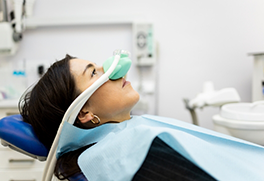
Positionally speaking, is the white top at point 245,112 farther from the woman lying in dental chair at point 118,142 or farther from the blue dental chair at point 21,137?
the blue dental chair at point 21,137

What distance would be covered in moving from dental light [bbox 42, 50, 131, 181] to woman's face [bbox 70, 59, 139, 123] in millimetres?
50

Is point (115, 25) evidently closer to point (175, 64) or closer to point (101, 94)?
point (175, 64)

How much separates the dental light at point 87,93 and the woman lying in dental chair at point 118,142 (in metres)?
0.03

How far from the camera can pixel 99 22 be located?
2139mm

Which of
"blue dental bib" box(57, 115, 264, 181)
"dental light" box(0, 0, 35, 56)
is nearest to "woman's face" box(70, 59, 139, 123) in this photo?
"blue dental bib" box(57, 115, 264, 181)

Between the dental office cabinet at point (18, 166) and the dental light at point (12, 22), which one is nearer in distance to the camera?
the dental office cabinet at point (18, 166)

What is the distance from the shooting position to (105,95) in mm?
932

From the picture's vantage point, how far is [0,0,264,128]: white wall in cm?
199

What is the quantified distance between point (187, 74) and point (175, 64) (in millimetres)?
146

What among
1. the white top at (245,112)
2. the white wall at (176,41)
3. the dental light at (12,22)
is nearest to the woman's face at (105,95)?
the white top at (245,112)

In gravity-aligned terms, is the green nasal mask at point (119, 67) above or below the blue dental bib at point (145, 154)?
above

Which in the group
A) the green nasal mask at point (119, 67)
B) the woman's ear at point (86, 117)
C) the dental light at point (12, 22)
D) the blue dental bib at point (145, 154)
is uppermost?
the dental light at point (12, 22)

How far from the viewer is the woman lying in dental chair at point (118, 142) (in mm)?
629

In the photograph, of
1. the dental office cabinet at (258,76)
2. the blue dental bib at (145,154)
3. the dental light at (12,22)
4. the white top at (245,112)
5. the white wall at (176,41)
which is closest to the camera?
the blue dental bib at (145,154)
